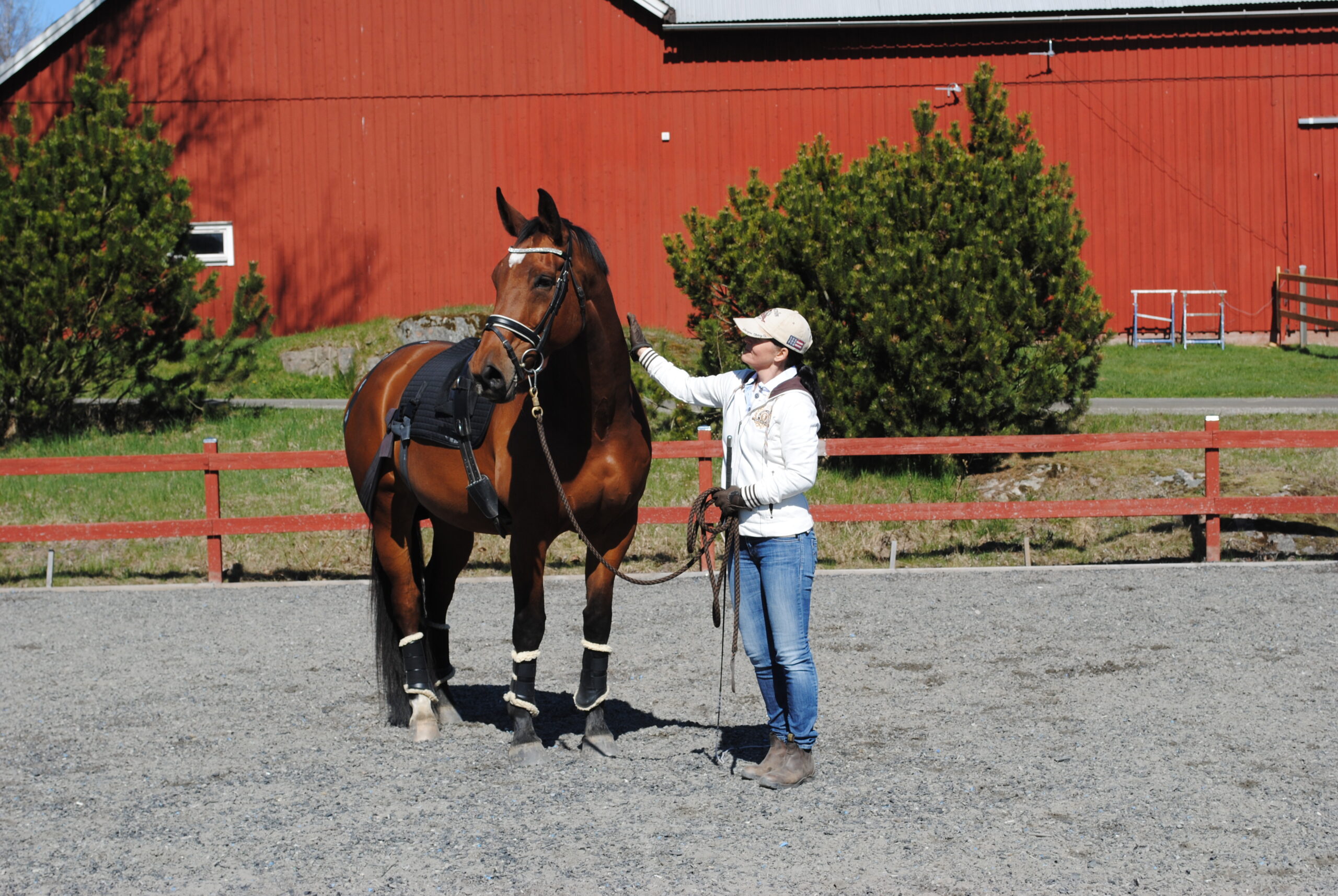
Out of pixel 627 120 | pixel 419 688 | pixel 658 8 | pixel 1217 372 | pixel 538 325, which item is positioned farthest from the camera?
pixel 627 120

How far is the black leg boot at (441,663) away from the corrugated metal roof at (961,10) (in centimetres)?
1709

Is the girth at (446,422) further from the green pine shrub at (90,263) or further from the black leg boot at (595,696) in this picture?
the green pine shrub at (90,263)

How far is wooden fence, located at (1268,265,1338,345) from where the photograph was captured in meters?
21.9

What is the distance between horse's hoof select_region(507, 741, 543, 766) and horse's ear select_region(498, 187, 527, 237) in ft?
7.26

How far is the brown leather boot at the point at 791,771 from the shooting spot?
5.05 meters

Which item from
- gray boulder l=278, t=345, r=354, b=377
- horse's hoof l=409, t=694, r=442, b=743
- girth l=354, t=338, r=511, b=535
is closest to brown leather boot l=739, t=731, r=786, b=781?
girth l=354, t=338, r=511, b=535

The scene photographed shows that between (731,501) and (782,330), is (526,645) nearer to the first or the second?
(731,501)

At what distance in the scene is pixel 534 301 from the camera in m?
4.91

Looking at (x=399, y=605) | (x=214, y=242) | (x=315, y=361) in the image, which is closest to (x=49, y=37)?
(x=214, y=242)

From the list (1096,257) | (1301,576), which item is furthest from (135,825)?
(1096,257)

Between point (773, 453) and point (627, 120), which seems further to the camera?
point (627, 120)

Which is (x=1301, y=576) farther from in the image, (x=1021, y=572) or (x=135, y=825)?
(x=135, y=825)

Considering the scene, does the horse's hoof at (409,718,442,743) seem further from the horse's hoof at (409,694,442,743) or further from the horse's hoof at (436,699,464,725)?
the horse's hoof at (436,699,464,725)

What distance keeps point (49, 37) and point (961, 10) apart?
15764 mm
